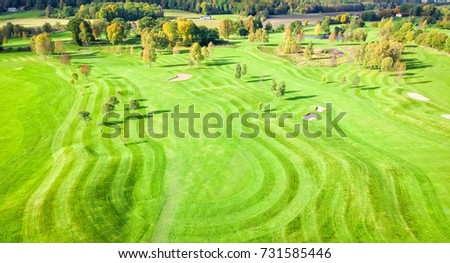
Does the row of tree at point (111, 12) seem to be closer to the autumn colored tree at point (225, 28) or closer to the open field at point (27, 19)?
the open field at point (27, 19)

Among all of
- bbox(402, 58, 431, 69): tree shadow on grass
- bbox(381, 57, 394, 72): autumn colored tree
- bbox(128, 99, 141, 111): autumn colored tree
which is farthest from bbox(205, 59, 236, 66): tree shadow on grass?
bbox(402, 58, 431, 69): tree shadow on grass

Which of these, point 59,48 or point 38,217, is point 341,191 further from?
point 59,48

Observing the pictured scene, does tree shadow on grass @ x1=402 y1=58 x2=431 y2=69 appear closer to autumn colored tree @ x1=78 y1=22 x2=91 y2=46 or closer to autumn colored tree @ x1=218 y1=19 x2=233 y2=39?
autumn colored tree @ x1=218 y1=19 x2=233 y2=39

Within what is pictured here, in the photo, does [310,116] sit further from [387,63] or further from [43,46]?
[43,46]

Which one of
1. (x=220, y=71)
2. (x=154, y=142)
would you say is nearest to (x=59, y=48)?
(x=220, y=71)

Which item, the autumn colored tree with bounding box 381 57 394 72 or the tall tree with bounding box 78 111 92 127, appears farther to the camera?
the autumn colored tree with bounding box 381 57 394 72

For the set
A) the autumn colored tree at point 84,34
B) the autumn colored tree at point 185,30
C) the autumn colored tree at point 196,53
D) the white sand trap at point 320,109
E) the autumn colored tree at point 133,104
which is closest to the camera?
the autumn colored tree at point 133,104

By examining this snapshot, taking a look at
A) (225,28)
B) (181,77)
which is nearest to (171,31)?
(225,28)

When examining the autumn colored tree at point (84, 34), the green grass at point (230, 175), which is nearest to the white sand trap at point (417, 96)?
the green grass at point (230, 175)
